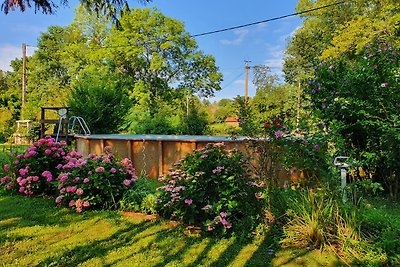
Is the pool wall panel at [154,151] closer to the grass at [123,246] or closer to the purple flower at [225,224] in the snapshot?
the grass at [123,246]

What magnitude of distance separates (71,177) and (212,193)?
2016mm

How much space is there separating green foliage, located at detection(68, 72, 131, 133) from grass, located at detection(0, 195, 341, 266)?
27.2 feet

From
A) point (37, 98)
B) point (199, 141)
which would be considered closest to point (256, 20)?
point (199, 141)

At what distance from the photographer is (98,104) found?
1173 cm

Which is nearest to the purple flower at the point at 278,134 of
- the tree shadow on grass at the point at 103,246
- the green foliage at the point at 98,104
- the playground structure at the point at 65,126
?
the tree shadow on grass at the point at 103,246

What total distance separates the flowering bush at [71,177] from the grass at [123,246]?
0.35m

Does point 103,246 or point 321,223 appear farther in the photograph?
point 103,246

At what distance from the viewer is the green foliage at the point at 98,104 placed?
11625 mm

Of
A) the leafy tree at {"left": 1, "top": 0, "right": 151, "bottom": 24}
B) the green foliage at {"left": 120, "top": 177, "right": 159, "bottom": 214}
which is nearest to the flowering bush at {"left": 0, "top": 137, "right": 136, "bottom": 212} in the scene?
the green foliage at {"left": 120, "top": 177, "right": 159, "bottom": 214}

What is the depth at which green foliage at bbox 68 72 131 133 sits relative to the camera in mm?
11625

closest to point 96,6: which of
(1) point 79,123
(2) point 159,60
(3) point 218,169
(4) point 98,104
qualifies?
(3) point 218,169

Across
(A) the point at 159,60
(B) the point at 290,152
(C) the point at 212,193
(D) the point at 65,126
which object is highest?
(A) the point at 159,60

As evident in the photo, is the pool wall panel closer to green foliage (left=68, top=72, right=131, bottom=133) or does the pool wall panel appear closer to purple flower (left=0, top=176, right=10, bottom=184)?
purple flower (left=0, top=176, right=10, bottom=184)

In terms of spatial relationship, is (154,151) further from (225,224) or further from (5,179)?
(225,224)
